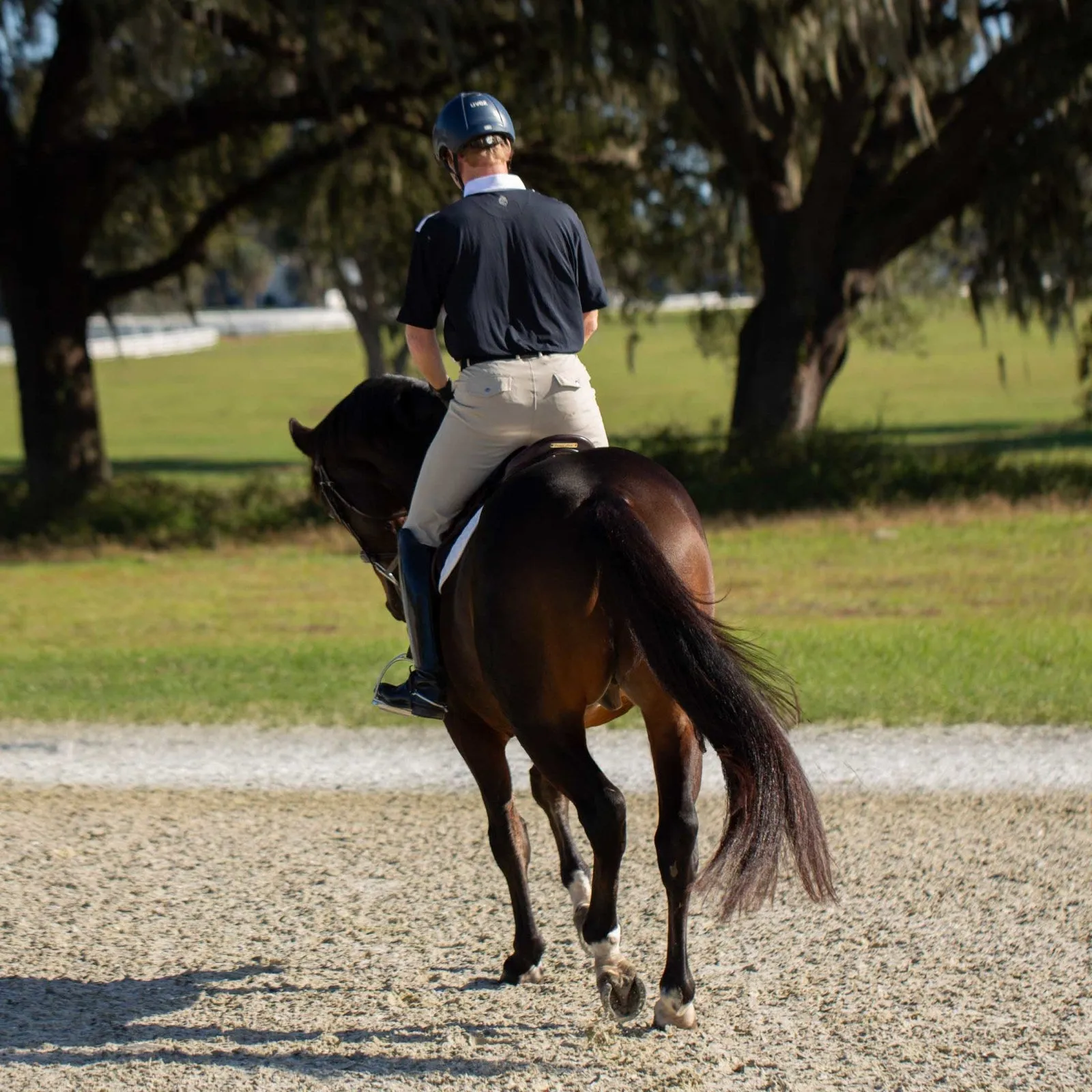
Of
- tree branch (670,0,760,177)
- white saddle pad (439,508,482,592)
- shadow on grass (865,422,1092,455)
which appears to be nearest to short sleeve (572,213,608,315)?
white saddle pad (439,508,482,592)

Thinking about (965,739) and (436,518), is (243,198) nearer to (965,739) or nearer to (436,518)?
(965,739)

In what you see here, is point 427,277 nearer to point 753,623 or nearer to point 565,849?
point 565,849

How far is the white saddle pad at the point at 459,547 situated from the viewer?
14.7 feet

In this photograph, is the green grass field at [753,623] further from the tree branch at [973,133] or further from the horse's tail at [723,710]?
the tree branch at [973,133]

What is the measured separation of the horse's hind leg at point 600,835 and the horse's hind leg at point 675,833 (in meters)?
0.11

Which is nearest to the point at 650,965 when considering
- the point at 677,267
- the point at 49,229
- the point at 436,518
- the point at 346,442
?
the point at 436,518

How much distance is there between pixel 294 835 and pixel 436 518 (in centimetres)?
→ 222

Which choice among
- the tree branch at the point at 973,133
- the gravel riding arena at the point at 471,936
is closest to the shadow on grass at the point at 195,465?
the tree branch at the point at 973,133

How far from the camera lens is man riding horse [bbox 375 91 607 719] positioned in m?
4.47

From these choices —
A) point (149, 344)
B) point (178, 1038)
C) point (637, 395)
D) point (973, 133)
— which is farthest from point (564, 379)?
point (149, 344)

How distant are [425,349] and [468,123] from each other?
0.68m

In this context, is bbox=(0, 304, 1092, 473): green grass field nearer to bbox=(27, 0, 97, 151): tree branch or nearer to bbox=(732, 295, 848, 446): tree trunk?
bbox=(732, 295, 848, 446): tree trunk

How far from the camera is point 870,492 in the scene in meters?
16.2

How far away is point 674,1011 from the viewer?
423 centimetres
